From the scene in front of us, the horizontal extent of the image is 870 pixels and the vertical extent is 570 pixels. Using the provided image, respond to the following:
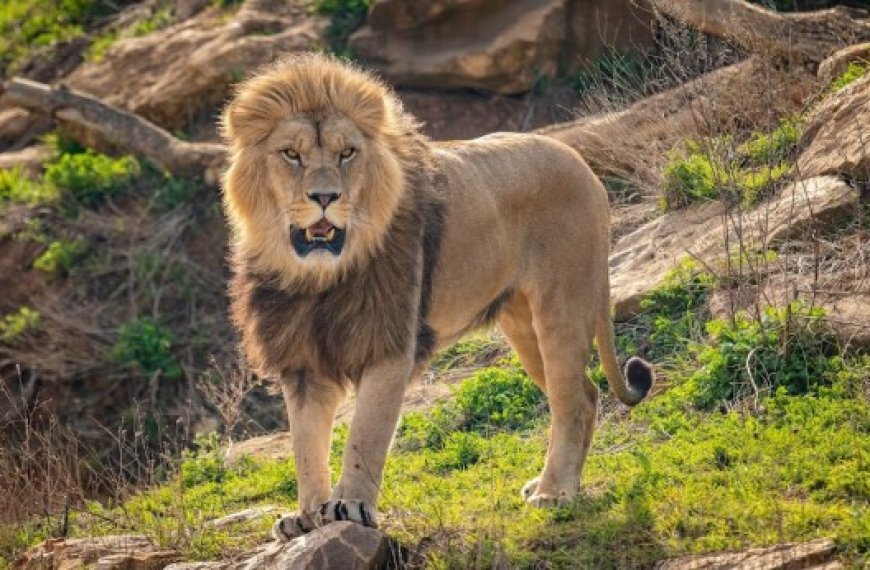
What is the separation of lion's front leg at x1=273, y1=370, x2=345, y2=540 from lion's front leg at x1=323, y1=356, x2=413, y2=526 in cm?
14

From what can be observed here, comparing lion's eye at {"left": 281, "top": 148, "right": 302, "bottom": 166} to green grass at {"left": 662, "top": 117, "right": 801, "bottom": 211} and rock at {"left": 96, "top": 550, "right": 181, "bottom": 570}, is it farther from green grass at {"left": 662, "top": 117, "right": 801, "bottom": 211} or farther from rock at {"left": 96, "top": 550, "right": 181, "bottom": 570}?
green grass at {"left": 662, "top": 117, "right": 801, "bottom": 211}

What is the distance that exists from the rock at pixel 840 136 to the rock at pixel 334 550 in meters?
3.88

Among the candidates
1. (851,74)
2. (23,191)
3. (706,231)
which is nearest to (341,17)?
(23,191)

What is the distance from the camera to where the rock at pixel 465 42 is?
13.2 meters

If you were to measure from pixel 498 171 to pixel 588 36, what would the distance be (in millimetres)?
6406

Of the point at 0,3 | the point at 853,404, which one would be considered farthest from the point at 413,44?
the point at 853,404

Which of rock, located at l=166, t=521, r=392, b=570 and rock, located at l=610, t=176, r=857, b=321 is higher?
rock, located at l=166, t=521, r=392, b=570

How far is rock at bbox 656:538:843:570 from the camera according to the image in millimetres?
5430

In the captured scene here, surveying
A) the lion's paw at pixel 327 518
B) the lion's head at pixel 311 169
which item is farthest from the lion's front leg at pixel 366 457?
the lion's head at pixel 311 169

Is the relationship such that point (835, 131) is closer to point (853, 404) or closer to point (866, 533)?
point (853, 404)

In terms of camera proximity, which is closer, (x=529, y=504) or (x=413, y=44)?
(x=529, y=504)

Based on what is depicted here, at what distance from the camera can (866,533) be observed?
5.53 m

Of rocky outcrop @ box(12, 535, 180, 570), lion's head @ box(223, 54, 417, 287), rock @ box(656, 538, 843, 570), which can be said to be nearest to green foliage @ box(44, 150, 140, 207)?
rocky outcrop @ box(12, 535, 180, 570)

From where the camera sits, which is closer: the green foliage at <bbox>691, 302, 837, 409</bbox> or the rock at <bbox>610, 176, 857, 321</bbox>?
the green foliage at <bbox>691, 302, 837, 409</bbox>
